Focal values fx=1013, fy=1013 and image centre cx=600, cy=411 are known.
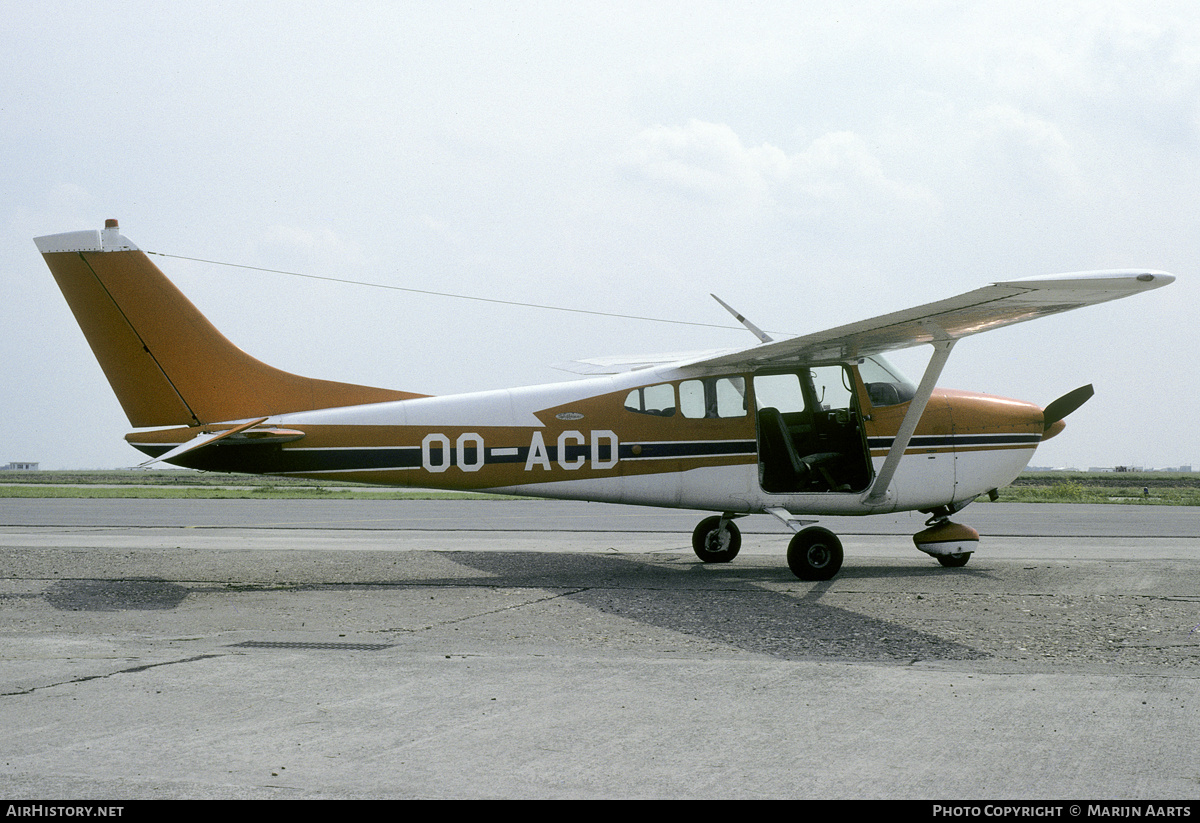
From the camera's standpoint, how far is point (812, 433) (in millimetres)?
12602

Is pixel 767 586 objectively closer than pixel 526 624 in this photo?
No

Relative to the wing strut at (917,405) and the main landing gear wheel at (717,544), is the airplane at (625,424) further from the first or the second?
the main landing gear wheel at (717,544)

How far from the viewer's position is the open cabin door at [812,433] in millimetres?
12195

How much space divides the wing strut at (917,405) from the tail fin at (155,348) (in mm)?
6314

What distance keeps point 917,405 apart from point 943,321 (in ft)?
4.29

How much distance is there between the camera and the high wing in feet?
28.2

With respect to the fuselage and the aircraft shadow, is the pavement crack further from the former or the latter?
the fuselage

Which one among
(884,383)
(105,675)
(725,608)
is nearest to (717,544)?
(884,383)

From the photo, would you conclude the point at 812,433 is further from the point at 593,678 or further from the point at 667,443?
the point at 593,678

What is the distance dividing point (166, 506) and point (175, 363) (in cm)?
1825

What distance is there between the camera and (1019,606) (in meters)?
9.21

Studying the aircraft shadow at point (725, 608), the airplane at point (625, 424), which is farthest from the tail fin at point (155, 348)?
the aircraft shadow at point (725, 608)
